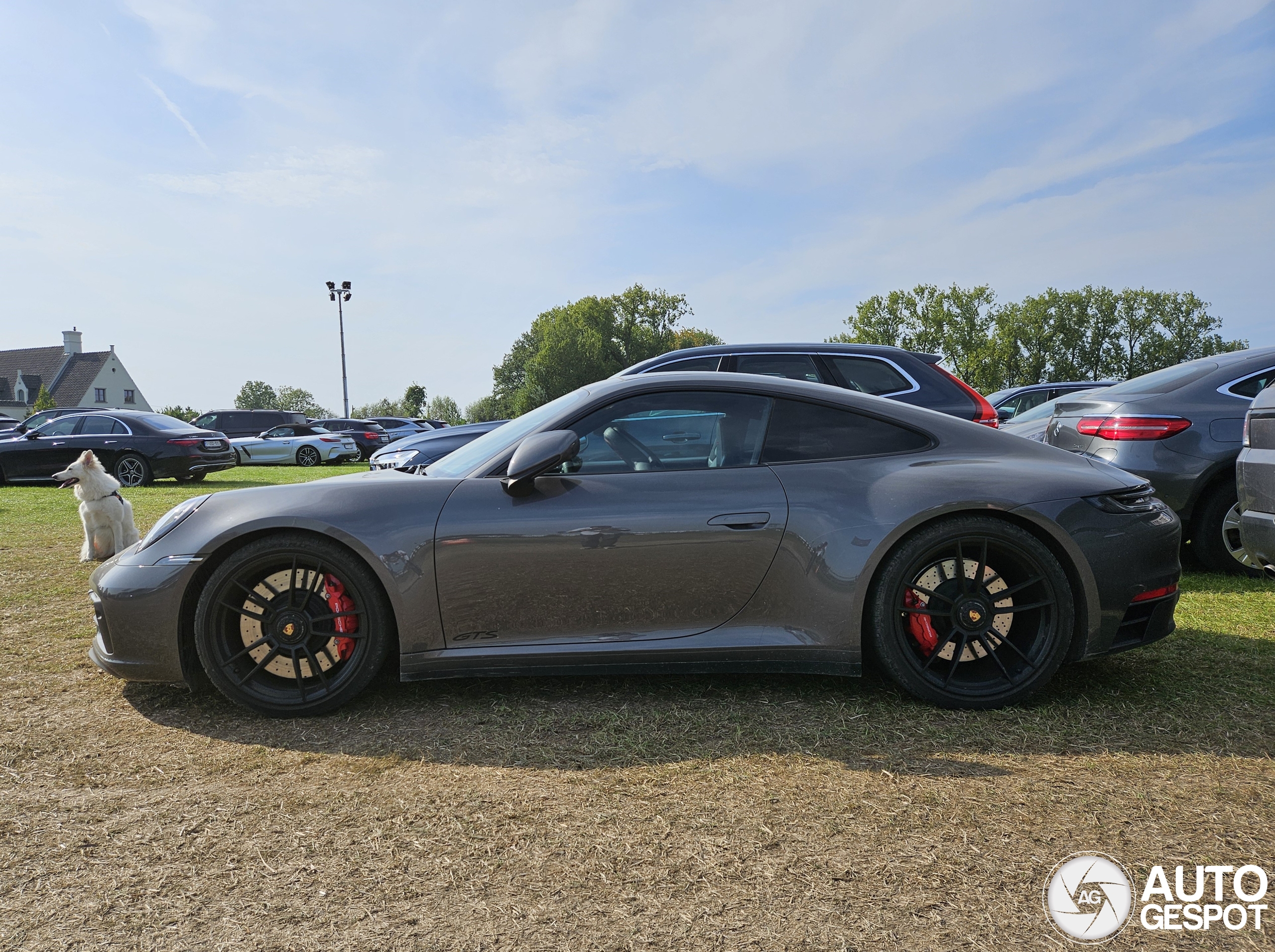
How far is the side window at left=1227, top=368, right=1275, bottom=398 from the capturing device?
5613mm

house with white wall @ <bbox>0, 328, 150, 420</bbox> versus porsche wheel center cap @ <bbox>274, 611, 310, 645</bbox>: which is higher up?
house with white wall @ <bbox>0, 328, 150, 420</bbox>

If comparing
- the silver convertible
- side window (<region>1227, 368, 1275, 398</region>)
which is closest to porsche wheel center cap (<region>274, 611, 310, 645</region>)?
side window (<region>1227, 368, 1275, 398</region>)

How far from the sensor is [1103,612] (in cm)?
333

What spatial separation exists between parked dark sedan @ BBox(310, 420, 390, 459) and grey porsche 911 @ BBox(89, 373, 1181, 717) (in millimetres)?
24531

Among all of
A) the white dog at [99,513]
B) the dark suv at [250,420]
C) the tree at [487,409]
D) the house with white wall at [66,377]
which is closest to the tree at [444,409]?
the tree at [487,409]

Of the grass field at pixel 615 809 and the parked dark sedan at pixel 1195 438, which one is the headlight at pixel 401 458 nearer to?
the grass field at pixel 615 809

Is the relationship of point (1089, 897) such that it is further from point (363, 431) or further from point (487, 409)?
point (487, 409)

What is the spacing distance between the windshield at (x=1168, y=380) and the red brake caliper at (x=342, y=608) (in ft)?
16.7

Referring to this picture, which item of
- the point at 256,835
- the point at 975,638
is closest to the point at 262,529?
the point at 256,835

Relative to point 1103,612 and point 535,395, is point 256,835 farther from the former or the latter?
point 535,395

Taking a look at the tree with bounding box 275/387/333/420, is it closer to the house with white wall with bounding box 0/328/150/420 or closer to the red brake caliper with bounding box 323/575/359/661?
the house with white wall with bounding box 0/328/150/420

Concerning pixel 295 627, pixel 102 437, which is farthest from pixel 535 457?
pixel 102 437

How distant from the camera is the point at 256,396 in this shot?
11194cm

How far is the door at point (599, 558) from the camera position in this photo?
3229mm
